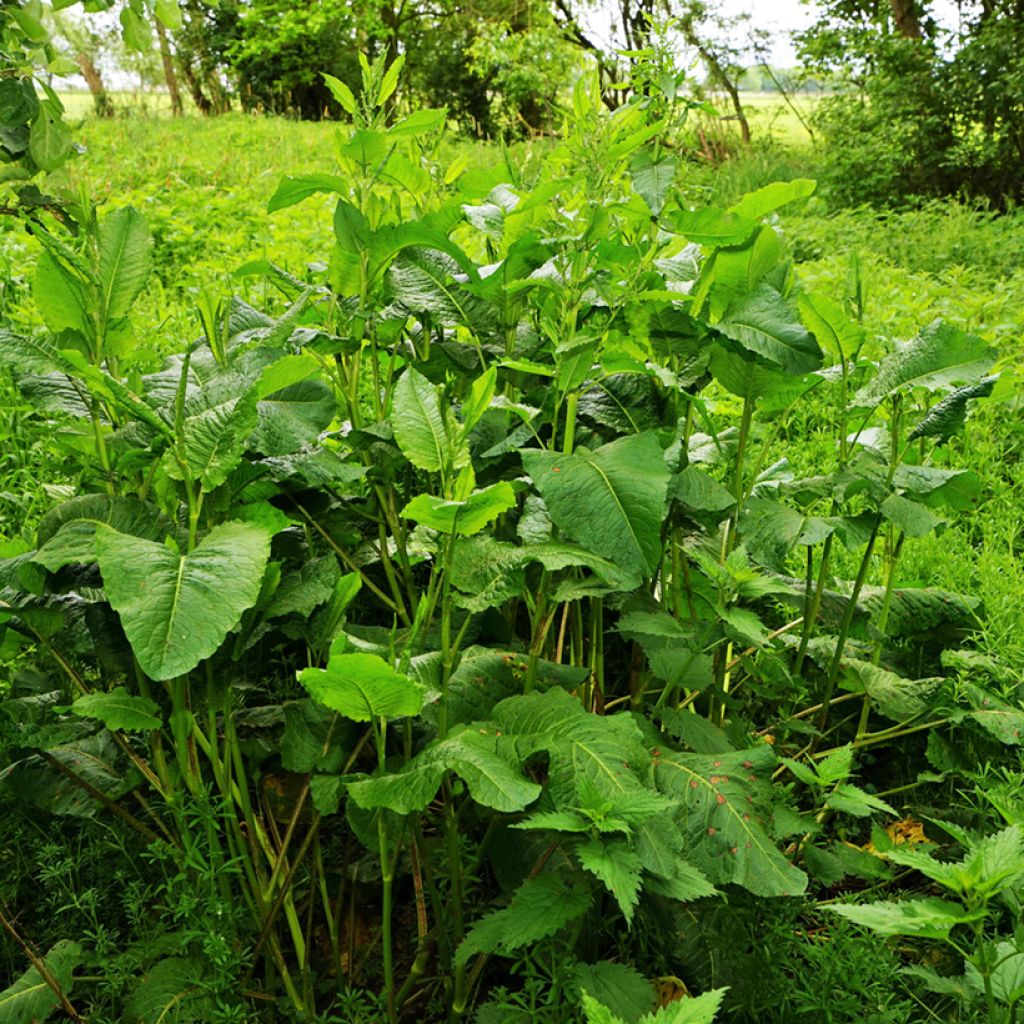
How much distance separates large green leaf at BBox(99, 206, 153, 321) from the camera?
1.89 m

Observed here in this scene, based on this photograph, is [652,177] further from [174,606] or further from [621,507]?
[174,606]

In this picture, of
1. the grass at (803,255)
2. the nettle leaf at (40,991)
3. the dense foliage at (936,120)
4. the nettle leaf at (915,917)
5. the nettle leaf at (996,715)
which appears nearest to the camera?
the nettle leaf at (915,917)

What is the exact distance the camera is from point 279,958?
70.3 inches

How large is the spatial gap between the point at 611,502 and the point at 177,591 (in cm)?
68

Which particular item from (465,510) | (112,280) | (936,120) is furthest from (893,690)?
(936,120)

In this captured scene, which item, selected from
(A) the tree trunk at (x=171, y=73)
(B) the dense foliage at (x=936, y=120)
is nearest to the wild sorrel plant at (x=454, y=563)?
(B) the dense foliage at (x=936, y=120)

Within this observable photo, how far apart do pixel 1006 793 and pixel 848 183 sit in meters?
9.78

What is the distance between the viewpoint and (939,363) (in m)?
2.03

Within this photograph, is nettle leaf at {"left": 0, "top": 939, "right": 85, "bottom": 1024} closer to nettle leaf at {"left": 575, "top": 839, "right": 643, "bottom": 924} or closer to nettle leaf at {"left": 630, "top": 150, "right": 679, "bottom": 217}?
nettle leaf at {"left": 575, "top": 839, "right": 643, "bottom": 924}

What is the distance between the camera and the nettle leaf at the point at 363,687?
1.41m

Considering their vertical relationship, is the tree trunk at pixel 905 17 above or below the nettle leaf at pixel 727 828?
above

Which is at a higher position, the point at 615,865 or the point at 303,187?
the point at 303,187

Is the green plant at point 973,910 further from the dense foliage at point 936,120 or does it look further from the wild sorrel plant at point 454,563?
the dense foliage at point 936,120

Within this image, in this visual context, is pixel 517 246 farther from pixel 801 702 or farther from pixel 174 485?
pixel 801 702
